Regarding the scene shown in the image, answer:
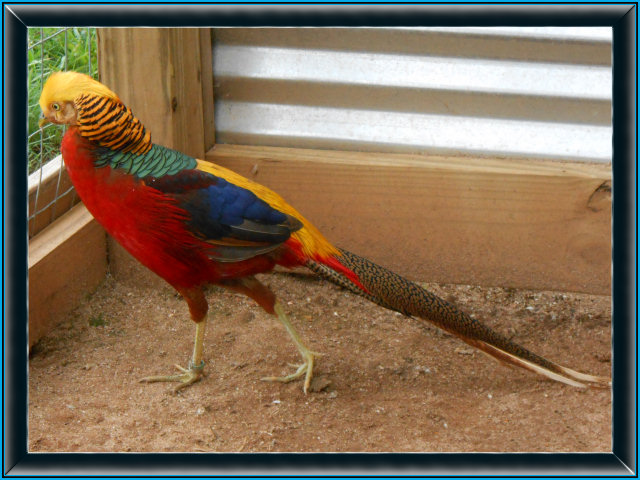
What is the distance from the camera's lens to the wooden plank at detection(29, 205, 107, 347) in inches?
127

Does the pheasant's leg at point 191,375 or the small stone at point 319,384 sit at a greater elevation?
the pheasant's leg at point 191,375

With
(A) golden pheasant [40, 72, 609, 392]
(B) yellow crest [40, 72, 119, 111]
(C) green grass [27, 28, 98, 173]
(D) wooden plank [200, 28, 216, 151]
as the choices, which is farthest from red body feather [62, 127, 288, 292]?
(D) wooden plank [200, 28, 216, 151]

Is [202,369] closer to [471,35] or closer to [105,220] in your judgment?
[105,220]

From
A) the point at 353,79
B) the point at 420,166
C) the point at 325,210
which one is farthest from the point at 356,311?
the point at 353,79

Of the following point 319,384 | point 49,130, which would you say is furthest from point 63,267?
point 319,384

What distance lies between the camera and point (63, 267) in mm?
3396

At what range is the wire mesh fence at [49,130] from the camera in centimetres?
332

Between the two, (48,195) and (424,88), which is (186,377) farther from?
(424,88)

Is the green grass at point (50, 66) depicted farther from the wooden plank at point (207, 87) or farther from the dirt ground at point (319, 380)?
the dirt ground at point (319, 380)

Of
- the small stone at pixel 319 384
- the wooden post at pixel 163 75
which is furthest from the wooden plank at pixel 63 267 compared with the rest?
the small stone at pixel 319 384

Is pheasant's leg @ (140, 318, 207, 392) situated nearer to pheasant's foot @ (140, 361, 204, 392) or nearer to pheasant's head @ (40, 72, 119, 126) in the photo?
pheasant's foot @ (140, 361, 204, 392)

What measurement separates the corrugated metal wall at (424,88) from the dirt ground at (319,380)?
73cm

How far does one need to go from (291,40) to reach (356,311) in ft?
4.19

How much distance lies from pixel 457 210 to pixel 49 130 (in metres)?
1.99
